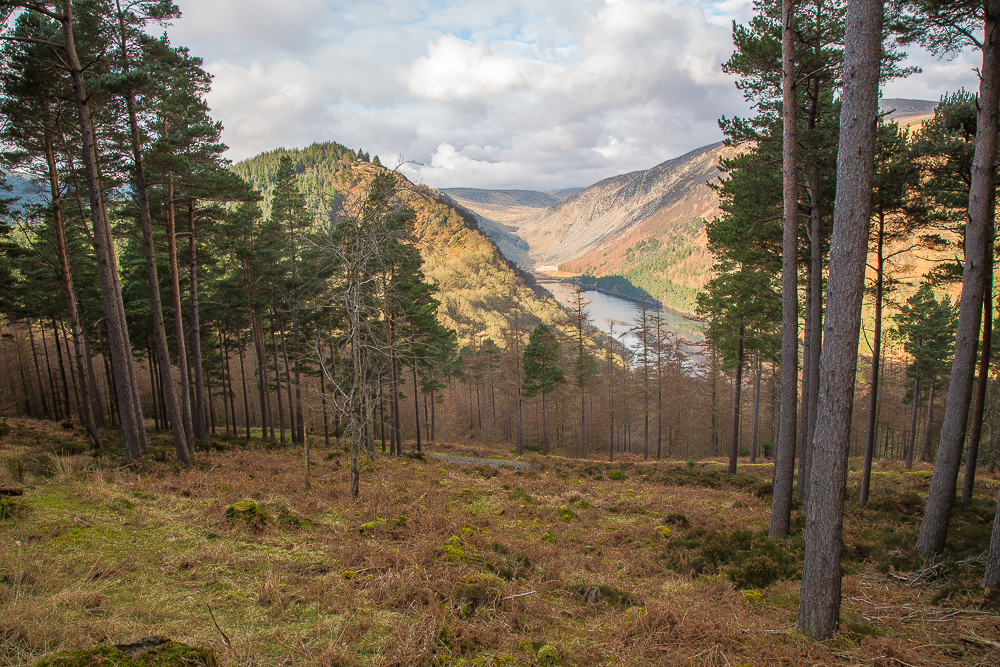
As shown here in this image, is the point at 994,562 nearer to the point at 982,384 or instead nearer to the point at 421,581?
the point at 982,384

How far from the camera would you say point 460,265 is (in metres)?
149

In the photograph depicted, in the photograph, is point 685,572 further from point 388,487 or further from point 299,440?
point 299,440

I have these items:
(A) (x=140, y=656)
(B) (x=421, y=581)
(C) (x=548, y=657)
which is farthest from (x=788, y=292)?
(A) (x=140, y=656)

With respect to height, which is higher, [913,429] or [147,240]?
[147,240]

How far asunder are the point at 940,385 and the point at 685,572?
31137mm

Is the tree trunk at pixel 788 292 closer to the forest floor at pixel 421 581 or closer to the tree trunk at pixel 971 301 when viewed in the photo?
the forest floor at pixel 421 581

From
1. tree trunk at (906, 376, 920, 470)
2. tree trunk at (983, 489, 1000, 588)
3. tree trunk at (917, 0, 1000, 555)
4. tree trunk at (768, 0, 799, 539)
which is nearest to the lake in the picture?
tree trunk at (906, 376, 920, 470)

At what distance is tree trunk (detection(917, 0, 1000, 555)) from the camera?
24.3 ft

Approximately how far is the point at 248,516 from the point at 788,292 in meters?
10.3

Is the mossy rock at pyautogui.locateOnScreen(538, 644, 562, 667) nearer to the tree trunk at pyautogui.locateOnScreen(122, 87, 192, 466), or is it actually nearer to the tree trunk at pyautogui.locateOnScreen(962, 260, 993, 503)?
the tree trunk at pyautogui.locateOnScreen(962, 260, 993, 503)

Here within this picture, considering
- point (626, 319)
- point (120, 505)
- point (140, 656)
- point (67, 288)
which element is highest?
point (67, 288)

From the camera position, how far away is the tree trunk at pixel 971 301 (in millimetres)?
7398

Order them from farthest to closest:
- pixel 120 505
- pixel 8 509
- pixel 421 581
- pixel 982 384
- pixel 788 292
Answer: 1. pixel 982 384
2. pixel 788 292
3. pixel 120 505
4. pixel 8 509
5. pixel 421 581

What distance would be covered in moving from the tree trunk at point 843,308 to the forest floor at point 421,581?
62 centimetres
